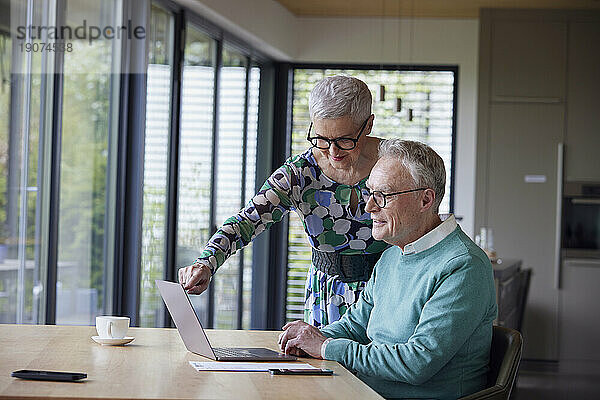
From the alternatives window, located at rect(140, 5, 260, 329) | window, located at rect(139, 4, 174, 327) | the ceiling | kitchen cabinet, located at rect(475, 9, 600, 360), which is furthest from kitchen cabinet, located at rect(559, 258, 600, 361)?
window, located at rect(139, 4, 174, 327)

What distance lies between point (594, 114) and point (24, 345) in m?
A: 6.23

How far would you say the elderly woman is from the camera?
260 centimetres

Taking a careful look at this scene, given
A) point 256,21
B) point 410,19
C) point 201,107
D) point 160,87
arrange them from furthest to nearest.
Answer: point 410,19, point 256,21, point 201,107, point 160,87

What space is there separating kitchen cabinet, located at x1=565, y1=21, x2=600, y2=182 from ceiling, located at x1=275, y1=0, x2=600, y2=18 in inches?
10.0

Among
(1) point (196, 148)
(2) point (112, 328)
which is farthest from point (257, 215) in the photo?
(1) point (196, 148)

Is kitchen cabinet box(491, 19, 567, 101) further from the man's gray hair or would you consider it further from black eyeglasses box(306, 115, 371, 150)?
the man's gray hair

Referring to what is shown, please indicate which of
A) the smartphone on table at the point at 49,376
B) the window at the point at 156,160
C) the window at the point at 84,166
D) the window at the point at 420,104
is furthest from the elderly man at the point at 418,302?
the window at the point at 420,104

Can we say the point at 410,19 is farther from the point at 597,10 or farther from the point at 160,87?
the point at 160,87

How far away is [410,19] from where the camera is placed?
26.0ft

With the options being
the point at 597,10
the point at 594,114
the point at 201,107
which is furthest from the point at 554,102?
the point at 201,107

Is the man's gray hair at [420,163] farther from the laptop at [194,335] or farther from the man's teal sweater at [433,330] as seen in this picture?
the laptop at [194,335]

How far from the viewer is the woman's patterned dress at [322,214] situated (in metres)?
2.67

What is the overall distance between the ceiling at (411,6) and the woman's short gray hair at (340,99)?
195 inches

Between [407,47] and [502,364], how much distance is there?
6.23 m
